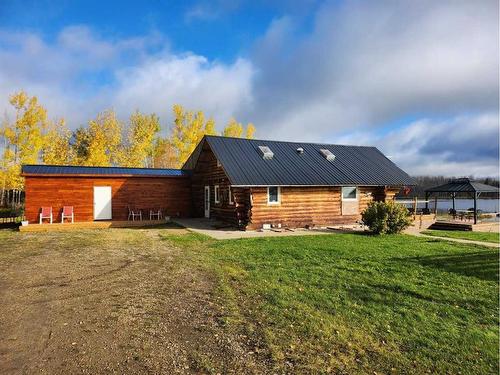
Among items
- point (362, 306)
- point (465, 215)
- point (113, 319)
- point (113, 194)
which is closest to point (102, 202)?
point (113, 194)

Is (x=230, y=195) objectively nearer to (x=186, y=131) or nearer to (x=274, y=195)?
(x=274, y=195)

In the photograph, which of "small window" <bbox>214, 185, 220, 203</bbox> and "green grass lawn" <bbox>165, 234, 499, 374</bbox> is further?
"small window" <bbox>214, 185, 220, 203</bbox>

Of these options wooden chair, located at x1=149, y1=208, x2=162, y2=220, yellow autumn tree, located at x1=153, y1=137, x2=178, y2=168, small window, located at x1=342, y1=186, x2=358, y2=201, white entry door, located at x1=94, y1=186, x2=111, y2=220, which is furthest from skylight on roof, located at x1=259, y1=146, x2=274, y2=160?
yellow autumn tree, located at x1=153, y1=137, x2=178, y2=168

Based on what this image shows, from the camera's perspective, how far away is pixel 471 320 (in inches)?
263

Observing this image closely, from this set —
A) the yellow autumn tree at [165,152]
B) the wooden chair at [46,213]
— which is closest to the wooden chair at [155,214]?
the wooden chair at [46,213]

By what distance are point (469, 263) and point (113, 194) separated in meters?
18.7

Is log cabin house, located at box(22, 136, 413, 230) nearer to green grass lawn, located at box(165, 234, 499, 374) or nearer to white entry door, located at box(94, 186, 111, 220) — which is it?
white entry door, located at box(94, 186, 111, 220)

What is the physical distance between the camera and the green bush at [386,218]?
54.8ft

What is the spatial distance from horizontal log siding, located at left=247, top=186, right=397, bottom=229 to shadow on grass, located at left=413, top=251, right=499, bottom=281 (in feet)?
28.5

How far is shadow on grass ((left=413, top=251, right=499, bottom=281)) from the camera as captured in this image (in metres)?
9.88

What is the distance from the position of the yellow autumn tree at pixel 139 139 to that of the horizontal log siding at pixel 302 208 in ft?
65.0

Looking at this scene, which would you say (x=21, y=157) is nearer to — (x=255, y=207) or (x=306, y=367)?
(x=255, y=207)

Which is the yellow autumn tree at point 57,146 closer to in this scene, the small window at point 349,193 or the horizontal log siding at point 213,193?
the horizontal log siding at point 213,193

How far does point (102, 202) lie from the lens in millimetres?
21703
